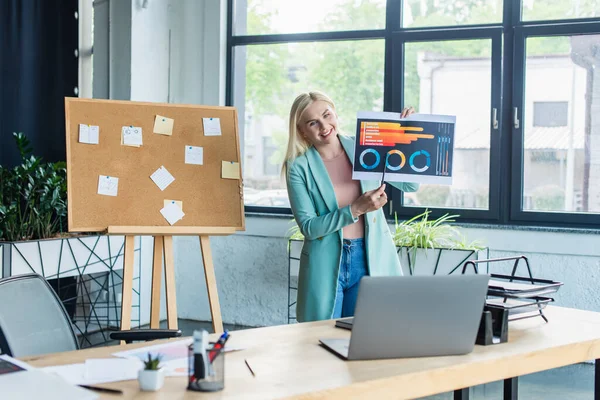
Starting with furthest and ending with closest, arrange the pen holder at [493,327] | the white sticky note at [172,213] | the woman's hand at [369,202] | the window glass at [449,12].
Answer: the window glass at [449,12] → the white sticky note at [172,213] → the woman's hand at [369,202] → the pen holder at [493,327]

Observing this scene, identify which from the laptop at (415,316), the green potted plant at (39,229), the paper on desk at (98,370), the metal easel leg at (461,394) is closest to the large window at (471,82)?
→ the green potted plant at (39,229)

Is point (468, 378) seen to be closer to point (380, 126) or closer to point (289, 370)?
point (289, 370)

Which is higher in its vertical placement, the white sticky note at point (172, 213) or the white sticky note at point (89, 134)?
the white sticky note at point (89, 134)

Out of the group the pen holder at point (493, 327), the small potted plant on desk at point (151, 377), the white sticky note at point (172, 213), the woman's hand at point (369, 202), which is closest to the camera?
the small potted plant on desk at point (151, 377)

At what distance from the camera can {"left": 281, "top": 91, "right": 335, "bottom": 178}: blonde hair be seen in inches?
110

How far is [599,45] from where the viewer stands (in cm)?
449

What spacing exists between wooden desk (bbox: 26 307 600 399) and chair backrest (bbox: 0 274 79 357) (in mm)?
278

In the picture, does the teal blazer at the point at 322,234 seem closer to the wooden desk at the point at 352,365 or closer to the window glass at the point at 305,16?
the wooden desk at the point at 352,365

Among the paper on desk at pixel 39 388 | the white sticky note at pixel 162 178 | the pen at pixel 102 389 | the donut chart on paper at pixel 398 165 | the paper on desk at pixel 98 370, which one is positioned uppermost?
the donut chart on paper at pixel 398 165

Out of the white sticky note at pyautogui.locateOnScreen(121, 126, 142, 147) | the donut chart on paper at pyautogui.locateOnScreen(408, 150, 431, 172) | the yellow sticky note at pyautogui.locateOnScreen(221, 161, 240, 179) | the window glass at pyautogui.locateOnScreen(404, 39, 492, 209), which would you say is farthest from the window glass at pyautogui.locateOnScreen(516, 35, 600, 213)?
the white sticky note at pyautogui.locateOnScreen(121, 126, 142, 147)

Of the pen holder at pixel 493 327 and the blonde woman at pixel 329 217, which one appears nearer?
the pen holder at pixel 493 327

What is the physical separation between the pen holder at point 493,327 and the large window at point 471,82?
2.77 metres

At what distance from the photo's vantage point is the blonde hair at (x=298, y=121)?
2.80 metres

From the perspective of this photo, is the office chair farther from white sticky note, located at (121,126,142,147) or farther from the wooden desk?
white sticky note, located at (121,126,142,147)
